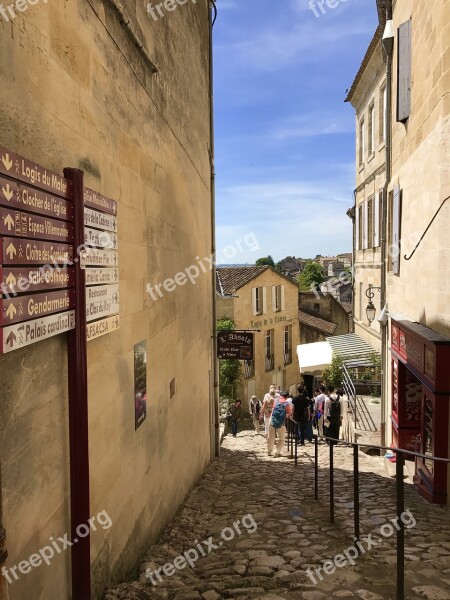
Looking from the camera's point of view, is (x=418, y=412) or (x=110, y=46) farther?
(x=418, y=412)

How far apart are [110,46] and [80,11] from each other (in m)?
0.59

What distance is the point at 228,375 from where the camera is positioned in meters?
25.0

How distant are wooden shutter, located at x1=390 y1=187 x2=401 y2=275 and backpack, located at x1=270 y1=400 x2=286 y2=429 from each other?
3.55m

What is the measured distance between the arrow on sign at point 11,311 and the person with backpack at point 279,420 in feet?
27.7

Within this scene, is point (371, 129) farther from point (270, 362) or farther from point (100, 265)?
point (270, 362)

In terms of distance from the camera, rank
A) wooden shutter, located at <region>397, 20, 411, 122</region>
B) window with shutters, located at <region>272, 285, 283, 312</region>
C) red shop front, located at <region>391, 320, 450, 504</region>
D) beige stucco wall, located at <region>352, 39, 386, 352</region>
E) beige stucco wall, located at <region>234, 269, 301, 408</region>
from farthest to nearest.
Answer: window with shutters, located at <region>272, 285, 283, 312</region>
beige stucco wall, located at <region>234, 269, 301, 408</region>
beige stucco wall, located at <region>352, 39, 386, 352</region>
wooden shutter, located at <region>397, 20, 411, 122</region>
red shop front, located at <region>391, 320, 450, 504</region>

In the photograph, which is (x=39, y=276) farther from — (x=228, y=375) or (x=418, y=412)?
(x=228, y=375)

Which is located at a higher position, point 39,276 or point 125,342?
point 39,276

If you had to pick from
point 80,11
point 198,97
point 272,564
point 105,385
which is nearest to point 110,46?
point 80,11

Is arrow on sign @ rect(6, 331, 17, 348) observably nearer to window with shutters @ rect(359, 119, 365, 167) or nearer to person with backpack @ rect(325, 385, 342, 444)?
person with backpack @ rect(325, 385, 342, 444)

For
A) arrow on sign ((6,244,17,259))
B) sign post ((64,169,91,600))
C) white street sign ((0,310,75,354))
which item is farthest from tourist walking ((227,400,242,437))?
arrow on sign ((6,244,17,259))

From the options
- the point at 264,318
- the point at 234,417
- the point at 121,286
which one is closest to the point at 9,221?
the point at 121,286

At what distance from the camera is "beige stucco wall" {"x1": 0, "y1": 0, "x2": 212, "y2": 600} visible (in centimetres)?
246

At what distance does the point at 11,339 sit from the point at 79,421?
899 millimetres
